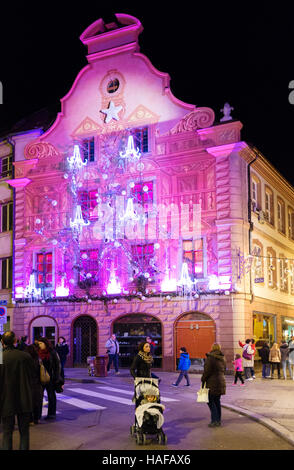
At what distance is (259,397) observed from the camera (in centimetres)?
1677

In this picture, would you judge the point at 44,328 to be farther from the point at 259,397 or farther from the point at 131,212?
the point at 259,397

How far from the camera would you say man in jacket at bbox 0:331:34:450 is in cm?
795

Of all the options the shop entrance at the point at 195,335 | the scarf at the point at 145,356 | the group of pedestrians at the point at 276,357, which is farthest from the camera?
the shop entrance at the point at 195,335

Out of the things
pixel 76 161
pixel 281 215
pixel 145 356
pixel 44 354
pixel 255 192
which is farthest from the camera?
pixel 281 215

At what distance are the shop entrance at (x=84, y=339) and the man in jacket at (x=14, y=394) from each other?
2112 centimetres

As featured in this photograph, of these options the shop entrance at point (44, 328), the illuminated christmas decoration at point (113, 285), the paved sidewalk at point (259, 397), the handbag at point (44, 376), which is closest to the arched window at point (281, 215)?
the illuminated christmas decoration at point (113, 285)

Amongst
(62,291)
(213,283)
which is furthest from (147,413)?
(62,291)

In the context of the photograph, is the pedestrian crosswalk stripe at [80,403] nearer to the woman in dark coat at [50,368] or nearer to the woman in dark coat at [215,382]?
the woman in dark coat at [50,368]

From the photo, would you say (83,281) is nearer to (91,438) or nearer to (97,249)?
(97,249)

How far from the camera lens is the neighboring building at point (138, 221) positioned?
1040 inches

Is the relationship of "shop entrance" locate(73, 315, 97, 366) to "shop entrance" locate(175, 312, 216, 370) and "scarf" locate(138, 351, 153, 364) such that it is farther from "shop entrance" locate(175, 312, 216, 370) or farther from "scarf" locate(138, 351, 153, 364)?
"scarf" locate(138, 351, 153, 364)

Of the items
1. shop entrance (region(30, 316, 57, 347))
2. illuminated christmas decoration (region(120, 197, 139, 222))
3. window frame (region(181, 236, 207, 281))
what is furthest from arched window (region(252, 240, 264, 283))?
shop entrance (region(30, 316, 57, 347))

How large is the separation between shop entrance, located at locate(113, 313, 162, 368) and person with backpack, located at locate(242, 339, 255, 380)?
507 cm

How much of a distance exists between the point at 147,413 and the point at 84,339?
20007 millimetres
